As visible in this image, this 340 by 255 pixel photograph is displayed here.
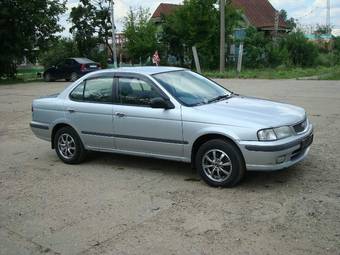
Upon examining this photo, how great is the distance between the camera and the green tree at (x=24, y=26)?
31.1 meters

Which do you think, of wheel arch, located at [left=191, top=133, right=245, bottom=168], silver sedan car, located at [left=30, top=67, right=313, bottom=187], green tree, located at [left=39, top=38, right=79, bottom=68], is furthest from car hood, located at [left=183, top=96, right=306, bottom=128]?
green tree, located at [left=39, top=38, right=79, bottom=68]

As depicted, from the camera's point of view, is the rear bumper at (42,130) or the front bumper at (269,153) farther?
the rear bumper at (42,130)

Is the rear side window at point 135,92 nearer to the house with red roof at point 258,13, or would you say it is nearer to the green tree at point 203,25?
Result: the green tree at point 203,25

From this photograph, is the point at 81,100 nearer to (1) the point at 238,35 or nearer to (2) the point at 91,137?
(2) the point at 91,137

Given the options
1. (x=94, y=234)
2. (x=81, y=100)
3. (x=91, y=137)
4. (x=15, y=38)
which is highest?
(x=15, y=38)

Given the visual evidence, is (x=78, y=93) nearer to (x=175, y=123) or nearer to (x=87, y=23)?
(x=175, y=123)

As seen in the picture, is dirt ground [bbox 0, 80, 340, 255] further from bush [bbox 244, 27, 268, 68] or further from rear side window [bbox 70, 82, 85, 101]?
bush [bbox 244, 27, 268, 68]

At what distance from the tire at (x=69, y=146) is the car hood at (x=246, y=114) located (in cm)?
216

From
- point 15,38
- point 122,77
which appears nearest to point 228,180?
point 122,77

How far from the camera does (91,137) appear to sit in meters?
7.70

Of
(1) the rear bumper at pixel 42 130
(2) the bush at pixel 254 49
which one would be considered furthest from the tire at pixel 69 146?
(2) the bush at pixel 254 49

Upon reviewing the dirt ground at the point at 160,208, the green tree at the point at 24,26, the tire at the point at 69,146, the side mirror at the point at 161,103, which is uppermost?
the green tree at the point at 24,26

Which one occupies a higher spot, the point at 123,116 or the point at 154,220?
the point at 123,116

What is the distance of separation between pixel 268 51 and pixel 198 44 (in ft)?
18.5
